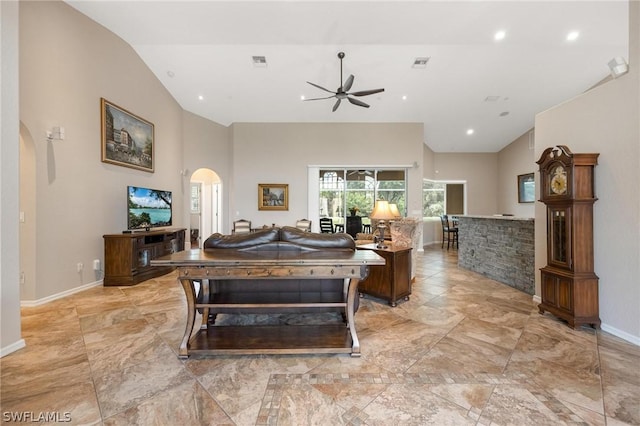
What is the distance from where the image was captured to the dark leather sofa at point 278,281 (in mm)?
2346

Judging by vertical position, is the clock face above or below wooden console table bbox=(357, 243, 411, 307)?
Answer: above

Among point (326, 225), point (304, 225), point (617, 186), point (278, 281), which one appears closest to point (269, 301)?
point (278, 281)

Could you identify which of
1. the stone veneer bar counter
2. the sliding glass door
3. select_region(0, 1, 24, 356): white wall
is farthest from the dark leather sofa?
the sliding glass door

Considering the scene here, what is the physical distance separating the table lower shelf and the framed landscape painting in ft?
12.6

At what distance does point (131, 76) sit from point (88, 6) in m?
1.18

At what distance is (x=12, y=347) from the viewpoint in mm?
2141

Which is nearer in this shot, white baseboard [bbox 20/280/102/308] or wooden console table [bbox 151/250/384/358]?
wooden console table [bbox 151/250/384/358]

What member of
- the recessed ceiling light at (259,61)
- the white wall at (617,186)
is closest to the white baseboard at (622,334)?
the white wall at (617,186)

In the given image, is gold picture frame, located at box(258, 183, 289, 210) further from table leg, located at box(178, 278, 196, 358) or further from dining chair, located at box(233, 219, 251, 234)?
table leg, located at box(178, 278, 196, 358)

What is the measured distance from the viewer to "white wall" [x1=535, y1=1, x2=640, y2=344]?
7.57 feet

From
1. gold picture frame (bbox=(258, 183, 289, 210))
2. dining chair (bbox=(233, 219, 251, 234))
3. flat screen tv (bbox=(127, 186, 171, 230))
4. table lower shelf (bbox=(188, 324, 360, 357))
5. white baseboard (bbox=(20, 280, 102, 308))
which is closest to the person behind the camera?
table lower shelf (bbox=(188, 324, 360, 357))

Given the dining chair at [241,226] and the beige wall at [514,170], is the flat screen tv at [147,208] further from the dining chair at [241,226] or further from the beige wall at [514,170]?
the beige wall at [514,170]

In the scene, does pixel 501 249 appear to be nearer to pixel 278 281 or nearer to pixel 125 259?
pixel 278 281

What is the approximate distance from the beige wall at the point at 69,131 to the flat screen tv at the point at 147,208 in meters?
0.16
